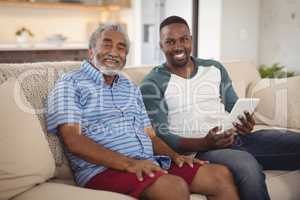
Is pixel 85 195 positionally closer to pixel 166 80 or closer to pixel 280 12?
pixel 166 80

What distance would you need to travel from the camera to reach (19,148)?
141 cm

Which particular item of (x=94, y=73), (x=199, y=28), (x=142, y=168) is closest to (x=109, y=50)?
(x=94, y=73)

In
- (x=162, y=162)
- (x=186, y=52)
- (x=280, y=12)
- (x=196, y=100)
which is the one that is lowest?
(x=162, y=162)

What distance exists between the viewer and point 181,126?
2068mm

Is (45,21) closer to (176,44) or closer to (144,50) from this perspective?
(144,50)

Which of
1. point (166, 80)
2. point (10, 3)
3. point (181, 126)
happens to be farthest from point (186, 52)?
point (10, 3)

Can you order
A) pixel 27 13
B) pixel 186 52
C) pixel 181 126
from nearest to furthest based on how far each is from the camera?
pixel 181 126 < pixel 186 52 < pixel 27 13

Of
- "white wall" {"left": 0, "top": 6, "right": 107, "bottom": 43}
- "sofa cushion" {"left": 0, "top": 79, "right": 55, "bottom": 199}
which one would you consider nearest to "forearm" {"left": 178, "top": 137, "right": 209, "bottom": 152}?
"sofa cushion" {"left": 0, "top": 79, "right": 55, "bottom": 199}

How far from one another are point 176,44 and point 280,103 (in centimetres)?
78

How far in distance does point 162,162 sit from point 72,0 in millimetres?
3819

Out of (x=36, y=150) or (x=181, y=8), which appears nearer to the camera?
(x=36, y=150)

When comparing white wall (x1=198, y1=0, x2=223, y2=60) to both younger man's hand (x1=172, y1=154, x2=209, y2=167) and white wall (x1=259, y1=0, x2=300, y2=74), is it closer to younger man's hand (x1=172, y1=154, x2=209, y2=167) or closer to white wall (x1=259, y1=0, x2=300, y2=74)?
white wall (x1=259, y1=0, x2=300, y2=74)

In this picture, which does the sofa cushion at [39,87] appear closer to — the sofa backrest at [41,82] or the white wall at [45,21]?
the sofa backrest at [41,82]

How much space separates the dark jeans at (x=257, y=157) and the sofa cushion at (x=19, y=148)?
2.39 feet
